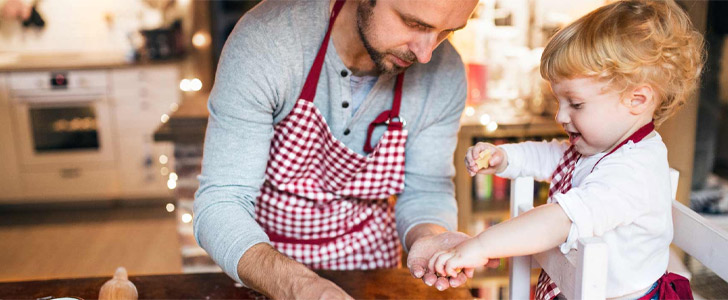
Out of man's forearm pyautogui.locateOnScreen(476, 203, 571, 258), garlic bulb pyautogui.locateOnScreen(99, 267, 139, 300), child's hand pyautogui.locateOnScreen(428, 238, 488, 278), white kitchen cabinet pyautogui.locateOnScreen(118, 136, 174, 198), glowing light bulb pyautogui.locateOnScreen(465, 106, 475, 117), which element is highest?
man's forearm pyautogui.locateOnScreen(476, 203, 571, 258)

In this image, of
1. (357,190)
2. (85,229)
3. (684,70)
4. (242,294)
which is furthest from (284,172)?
(85,229)

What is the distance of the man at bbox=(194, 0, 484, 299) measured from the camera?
1155 mm

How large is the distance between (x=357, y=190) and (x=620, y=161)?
626mm

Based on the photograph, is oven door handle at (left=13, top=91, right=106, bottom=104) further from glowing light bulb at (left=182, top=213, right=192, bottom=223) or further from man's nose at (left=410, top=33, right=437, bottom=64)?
man's nose at (left=410, top=33, right=437, bottom=64)

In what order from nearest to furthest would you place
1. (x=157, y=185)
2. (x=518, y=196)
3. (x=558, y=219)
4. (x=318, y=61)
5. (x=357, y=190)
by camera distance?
1. (x=558, y=219)
2. (x=518, y=196)
3. (x=318, y=61)
4. (x=357, y=190)
5. (x=157, y=185)

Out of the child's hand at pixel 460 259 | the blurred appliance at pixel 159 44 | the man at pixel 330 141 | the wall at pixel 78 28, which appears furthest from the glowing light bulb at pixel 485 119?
the wall at pixel 78 28

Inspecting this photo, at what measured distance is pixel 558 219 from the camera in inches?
36.3

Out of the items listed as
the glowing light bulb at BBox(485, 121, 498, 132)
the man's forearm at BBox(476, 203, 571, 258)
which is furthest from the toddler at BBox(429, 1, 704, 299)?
the glowing light bulb at BBox(485, 121, 498, 132)

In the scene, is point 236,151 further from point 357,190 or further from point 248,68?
point 357,190

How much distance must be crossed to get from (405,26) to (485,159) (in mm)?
271

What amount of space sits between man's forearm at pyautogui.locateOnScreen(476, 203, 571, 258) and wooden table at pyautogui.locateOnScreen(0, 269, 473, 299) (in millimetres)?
273

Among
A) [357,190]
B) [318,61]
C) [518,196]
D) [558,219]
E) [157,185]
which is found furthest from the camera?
[157,185]

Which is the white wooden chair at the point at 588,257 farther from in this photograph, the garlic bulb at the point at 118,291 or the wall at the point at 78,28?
the wall at the point at 78,28

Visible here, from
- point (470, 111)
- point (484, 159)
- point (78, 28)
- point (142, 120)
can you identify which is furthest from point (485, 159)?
point (78, 28)
